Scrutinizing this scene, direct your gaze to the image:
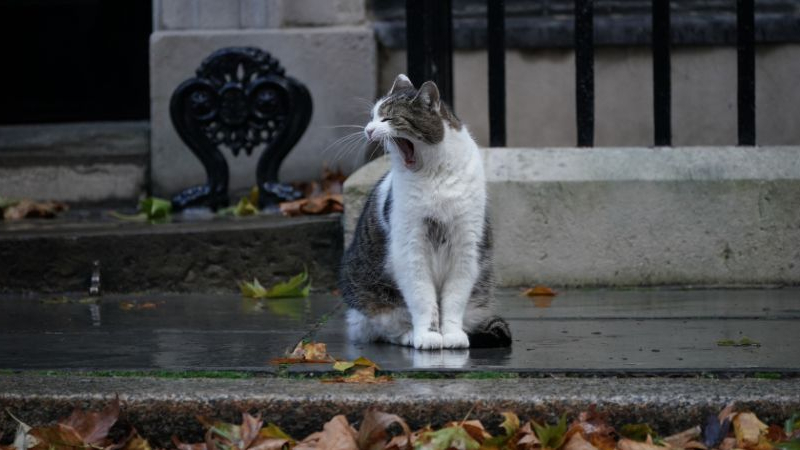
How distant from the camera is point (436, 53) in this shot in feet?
16.0

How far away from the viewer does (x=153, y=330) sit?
12.0ft

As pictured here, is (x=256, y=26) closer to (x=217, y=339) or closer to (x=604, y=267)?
(x=604, y=267)

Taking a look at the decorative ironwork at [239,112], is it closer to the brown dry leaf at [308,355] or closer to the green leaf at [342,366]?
the brown dry leaf at [308,355]

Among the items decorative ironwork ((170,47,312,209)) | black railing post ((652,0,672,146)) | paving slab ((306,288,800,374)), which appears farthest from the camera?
decorative ironwork ((170,47,312,209))

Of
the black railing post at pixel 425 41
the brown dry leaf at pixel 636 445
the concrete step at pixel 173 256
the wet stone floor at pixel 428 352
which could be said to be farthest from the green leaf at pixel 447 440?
the black railing post at pixel 425 41

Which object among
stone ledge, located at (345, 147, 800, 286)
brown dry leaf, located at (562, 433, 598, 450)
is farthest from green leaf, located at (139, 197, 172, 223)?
brown dry leaf, located at (562, 433, 598, 450)

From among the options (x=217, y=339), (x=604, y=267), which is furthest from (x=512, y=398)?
(x=604, y=267)

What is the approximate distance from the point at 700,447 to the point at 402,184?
3.96ft

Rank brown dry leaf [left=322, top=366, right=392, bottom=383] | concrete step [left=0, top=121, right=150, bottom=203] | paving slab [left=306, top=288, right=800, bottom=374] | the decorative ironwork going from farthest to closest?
concrete step [left=0, top=121, right=150, bottom=203] < the decorative ironwork < paving slab [left=306, top=288, right=800, bottom=374] < brown dry leaf [left=322, top=366, right=392, bottom=383]

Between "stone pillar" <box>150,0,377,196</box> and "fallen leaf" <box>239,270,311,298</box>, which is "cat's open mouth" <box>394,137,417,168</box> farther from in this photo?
"stone pillar" <box>150,0,377,196</box>

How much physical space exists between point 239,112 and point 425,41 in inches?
47.6

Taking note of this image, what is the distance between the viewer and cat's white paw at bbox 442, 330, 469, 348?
325 centimetres

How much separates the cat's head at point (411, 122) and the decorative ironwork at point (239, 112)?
7.39 ft

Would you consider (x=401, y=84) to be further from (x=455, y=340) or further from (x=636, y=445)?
(x=636, y=445)
